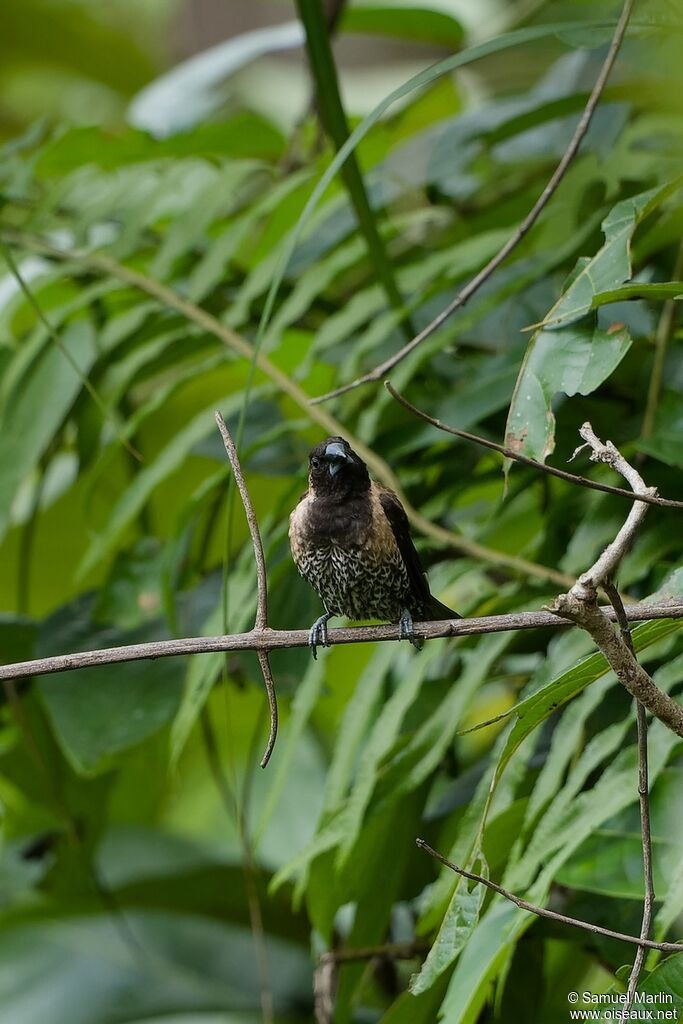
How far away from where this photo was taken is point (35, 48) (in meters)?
7.49

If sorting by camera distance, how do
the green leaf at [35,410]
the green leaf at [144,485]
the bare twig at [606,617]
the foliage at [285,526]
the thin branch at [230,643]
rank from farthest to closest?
the green leaf at [35,410], the green leaf at [144,485], the foliage at [285,526], the thin branch at [230,643], the bare twig at [606,617]

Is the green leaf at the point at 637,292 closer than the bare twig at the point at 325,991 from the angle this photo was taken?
Yes

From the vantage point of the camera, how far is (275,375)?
2.63m

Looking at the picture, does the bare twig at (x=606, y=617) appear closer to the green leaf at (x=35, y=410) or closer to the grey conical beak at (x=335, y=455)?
the grey conical beak at (x=335, y=455)

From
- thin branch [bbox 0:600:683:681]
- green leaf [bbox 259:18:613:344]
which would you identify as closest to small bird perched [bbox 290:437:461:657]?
green leaf [bbox 259:18:613:344]

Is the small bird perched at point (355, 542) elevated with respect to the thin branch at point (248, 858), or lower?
elevated

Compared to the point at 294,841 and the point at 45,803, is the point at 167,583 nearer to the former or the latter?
the point at 45,803

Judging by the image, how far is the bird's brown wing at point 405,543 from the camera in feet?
7.61

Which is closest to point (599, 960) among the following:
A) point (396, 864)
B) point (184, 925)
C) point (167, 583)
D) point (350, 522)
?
point (396, 864)

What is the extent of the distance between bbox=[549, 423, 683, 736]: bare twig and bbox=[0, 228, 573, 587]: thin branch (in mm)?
806

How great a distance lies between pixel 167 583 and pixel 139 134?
148cm

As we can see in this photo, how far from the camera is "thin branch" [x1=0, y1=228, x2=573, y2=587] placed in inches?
94.7

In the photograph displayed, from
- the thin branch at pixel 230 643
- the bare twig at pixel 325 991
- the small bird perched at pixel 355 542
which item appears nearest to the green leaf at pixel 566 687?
the thin branch at pixel 230 643

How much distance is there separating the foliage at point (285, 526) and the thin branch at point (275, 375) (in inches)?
0.7
